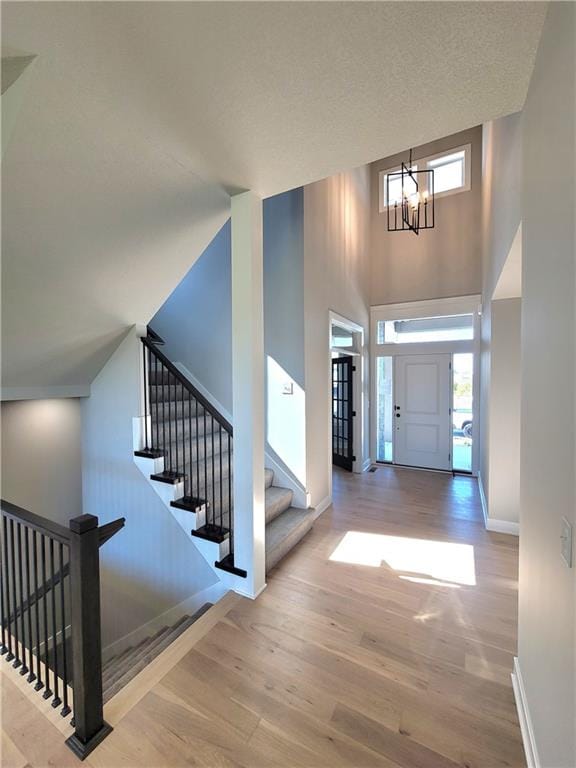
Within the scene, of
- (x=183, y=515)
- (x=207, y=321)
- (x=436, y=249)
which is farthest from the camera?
(x=436, y=249)

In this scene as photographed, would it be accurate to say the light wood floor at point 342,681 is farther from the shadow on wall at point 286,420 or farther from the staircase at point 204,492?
the shadow on wall at point 286,420

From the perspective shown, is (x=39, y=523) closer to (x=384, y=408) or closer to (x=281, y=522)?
(x=281, y=522)

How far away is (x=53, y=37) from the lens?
1.09m

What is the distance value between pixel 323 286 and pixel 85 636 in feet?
11.6

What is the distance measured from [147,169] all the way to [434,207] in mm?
5025

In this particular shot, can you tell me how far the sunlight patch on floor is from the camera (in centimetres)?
248

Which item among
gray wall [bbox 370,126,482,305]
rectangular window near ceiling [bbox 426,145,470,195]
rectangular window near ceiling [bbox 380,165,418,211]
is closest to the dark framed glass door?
gray wall [bbox 370,126,482,305]

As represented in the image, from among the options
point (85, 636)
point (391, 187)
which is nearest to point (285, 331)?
point (85, 636)

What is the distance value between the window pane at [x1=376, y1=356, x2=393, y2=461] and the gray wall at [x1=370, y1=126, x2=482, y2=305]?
3.74 feet

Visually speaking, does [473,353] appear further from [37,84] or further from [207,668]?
[37,84]

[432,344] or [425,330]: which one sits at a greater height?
[425,330]

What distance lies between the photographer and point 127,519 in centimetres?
322

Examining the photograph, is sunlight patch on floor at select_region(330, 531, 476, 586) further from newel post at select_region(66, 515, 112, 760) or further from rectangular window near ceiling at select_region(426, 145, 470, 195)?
rectangular window near ceiling at select_region(426, 145, 470, 195)

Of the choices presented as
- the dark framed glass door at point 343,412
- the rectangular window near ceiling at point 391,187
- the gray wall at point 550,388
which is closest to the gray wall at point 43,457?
the dark framed glass door at point 343,412
